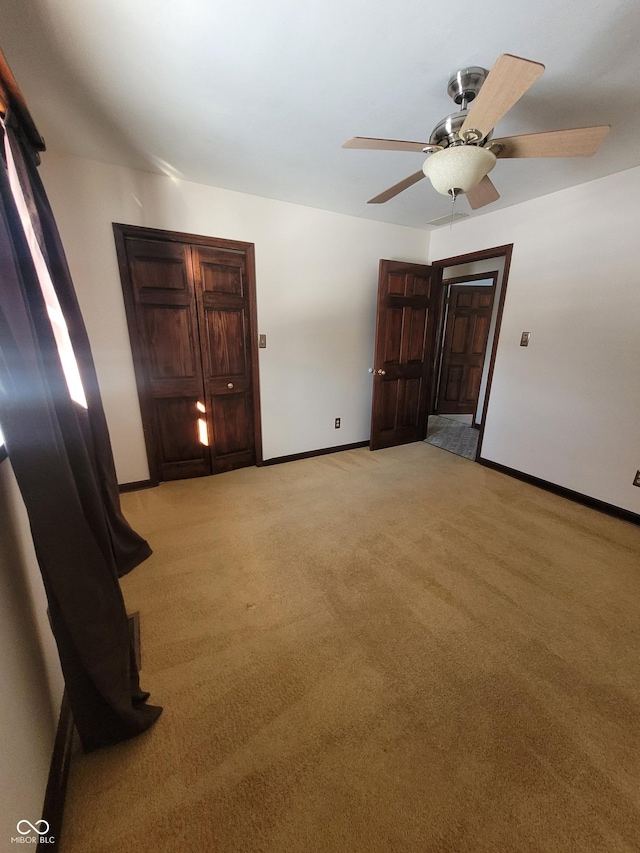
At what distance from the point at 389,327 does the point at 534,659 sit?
9.61 feet

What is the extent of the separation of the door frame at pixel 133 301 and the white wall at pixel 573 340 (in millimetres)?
2315

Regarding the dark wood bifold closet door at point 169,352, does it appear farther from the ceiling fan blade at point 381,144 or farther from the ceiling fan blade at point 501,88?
the ceiling fan blade at point 501,88

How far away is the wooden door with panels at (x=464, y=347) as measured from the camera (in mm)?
4785

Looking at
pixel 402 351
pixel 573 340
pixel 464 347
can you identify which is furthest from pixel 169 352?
pixel 464 347

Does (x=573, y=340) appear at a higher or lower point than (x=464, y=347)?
higher

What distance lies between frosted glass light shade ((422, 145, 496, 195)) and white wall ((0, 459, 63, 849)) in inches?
74.3

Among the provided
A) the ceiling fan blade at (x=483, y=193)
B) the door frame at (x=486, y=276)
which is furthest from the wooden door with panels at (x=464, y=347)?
the ceiling fan blade at (x=483, y=193)

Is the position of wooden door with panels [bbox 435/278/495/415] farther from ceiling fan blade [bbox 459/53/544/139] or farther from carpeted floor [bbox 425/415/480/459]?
ceiling fan blade [bbox 459/53/544/139]

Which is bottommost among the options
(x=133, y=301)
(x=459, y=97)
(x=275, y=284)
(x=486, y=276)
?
(x=133, y=301)

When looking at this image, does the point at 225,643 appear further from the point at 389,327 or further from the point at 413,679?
the point at 389,327

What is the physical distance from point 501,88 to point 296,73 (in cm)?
92

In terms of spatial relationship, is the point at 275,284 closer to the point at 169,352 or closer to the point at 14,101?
the point at 169,352

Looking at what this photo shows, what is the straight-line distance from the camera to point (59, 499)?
816mm

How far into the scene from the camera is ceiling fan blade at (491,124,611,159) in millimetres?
1225
